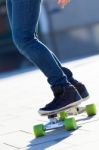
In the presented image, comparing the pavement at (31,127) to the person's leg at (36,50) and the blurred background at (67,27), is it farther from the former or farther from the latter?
the blurred background at (67,27)

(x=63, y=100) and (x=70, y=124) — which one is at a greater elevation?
(x=63, y=100)

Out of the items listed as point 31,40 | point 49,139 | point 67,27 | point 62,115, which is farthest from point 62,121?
point 67,27

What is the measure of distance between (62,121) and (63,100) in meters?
0.17

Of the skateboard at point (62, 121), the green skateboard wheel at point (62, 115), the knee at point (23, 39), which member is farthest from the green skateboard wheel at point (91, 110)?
the knee at point (23, 39)

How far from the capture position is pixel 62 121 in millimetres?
4695

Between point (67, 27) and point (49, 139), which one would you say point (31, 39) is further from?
point (67, 27)

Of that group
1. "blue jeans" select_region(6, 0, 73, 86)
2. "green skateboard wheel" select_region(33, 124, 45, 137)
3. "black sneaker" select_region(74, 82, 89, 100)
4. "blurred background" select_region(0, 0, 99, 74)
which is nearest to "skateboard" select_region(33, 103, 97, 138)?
"green skateboard wheel" select_region(33, 124, 45, 137)

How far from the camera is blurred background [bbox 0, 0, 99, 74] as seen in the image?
2130 centimetres

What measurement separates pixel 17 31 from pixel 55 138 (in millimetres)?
873

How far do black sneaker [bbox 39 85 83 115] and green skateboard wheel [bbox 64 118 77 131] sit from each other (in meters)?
0.15

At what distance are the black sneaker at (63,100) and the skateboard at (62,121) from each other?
0.13 feet

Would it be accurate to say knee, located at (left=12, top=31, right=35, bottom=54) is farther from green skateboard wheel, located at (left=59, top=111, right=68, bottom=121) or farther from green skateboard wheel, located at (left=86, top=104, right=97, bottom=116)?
green skateboard wheel, located at (left=86, top=104, right=97, bottom=116)

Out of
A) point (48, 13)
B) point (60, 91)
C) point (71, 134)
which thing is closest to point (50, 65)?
point (60, 91)

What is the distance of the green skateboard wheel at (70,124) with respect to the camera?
449cm
